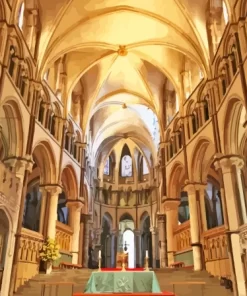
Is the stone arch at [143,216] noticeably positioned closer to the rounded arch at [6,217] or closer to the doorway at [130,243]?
the doorway at [130,243]

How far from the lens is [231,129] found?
13422 millimetres

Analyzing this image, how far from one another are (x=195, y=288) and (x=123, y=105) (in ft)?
56.5

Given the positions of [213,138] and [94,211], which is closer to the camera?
[213,138]

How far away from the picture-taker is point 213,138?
14477 mm

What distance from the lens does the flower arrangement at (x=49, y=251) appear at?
14812 mm

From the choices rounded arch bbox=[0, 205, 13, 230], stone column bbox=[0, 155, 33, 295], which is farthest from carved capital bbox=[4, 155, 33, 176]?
rounded arch bbox=[0, 205, 13, 230]

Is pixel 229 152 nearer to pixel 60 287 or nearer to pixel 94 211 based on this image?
pixel 60 287

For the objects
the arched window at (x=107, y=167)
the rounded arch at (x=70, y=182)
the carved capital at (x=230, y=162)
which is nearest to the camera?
the carved capital at (x=230, y=162)

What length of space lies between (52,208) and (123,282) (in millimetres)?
9179

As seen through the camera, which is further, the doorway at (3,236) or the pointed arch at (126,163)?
the pointed arch at (126,163)

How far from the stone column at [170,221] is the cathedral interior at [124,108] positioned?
65 millimetres

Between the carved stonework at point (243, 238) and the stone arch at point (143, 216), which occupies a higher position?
the stone arch at point (143, 216)

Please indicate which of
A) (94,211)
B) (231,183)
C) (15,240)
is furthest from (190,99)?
(94,211)

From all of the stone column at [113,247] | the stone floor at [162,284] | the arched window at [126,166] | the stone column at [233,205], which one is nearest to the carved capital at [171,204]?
the stone floor at [162,284]
